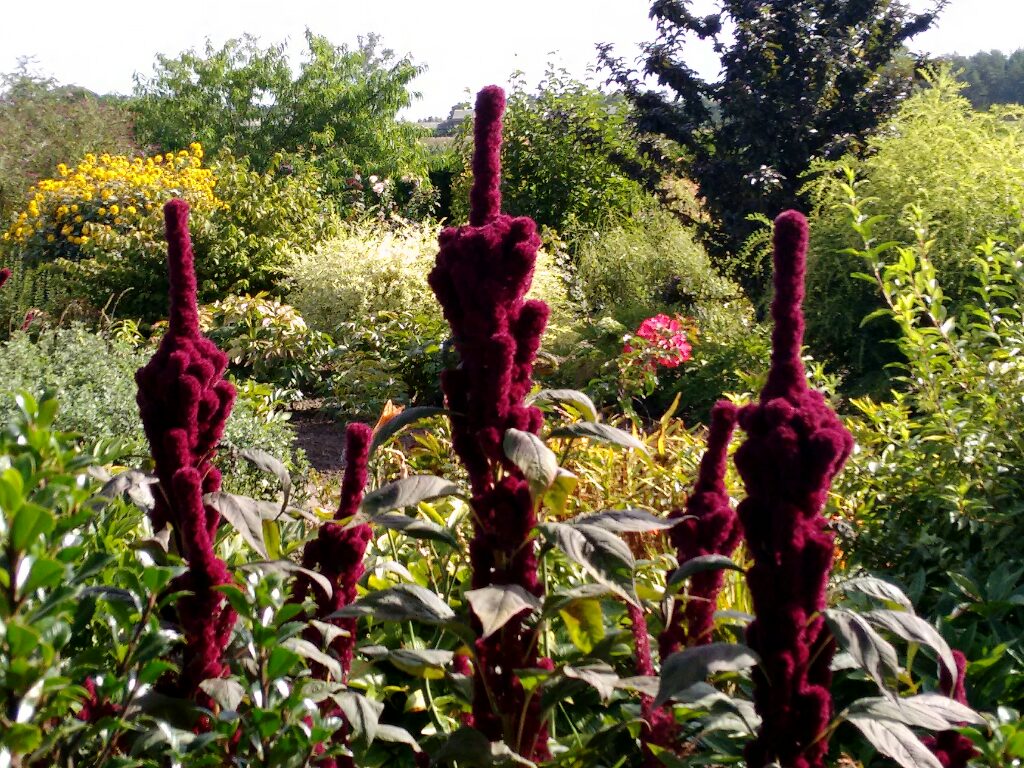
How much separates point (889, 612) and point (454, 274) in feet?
2.56

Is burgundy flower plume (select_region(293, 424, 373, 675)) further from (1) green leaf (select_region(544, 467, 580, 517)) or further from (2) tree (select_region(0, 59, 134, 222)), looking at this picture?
(2) tree (select_region(0, 59, 134, 222))

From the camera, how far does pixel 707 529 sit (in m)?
1.53

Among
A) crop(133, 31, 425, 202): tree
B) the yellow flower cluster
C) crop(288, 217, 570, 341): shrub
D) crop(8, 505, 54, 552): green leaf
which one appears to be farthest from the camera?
crop(133, 31, 425, 202): tree

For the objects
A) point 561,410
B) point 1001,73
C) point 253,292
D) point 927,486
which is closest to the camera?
point 927,486

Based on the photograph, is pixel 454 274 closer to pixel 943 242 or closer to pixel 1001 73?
pixel 943 242

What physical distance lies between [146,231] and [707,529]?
993cm

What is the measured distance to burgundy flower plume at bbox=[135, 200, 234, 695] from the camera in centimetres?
139

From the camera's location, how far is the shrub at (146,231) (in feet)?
32.3

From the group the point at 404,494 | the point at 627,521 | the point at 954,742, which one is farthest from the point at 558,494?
the point at 954,742

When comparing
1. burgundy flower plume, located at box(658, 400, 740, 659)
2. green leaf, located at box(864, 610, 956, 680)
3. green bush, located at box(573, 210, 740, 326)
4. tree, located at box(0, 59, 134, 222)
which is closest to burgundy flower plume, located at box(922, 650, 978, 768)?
green leaf, located at box(864, 610, 956, 680)

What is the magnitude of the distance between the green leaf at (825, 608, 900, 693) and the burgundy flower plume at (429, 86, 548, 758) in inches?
18.3

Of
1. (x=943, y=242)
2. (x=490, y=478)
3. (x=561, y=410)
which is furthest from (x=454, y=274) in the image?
(x=943, y=242)

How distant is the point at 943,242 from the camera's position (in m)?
5.78

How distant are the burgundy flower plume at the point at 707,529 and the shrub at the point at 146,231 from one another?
8.72 metres
